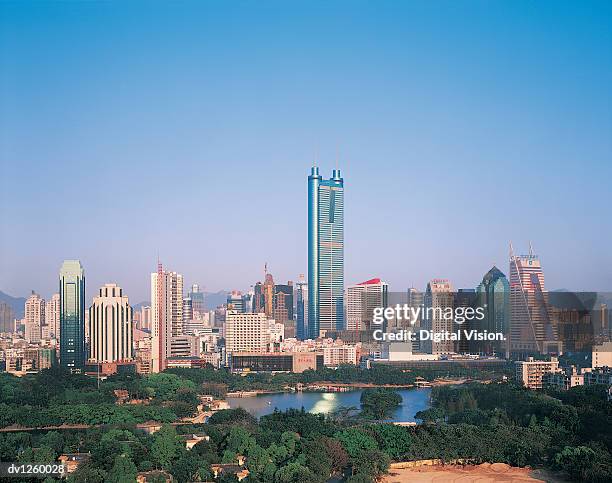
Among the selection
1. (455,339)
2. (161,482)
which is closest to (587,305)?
(455,339)

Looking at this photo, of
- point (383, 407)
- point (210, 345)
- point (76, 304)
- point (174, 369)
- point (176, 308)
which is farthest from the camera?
A: point (210, 345)

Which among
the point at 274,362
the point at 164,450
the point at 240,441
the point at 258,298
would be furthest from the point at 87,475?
the point at 258,298

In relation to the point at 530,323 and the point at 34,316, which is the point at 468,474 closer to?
the point at 530,323

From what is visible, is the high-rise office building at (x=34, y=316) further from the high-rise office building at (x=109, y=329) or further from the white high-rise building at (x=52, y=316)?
the high-rise office building at (x=109, y=329)

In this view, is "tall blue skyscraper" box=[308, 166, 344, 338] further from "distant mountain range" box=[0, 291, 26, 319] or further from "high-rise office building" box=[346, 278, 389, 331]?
"distant mountain range" box=[0, 291, 26, 319]

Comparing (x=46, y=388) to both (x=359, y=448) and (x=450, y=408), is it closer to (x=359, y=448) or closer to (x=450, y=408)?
(x=450, y=408)

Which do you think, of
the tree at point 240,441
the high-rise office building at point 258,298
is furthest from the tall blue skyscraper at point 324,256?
the tree at point 240,441
